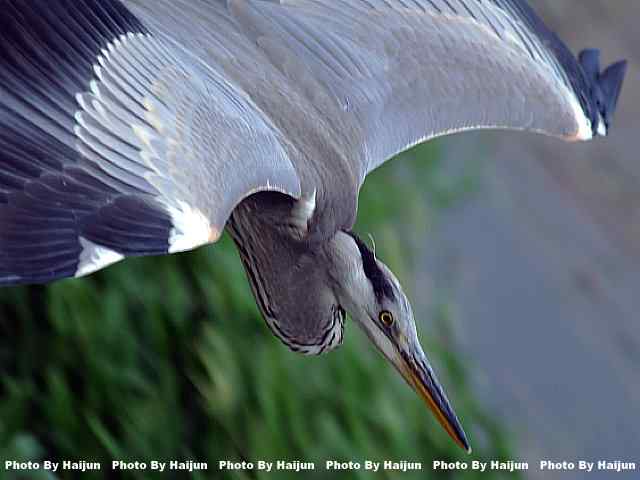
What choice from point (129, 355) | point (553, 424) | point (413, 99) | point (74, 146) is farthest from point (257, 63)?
point (553, 424)

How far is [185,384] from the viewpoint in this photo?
8.04 feet

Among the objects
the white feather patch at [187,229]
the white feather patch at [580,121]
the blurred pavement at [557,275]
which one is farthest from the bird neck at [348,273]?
the blurred pavement at [557,275]

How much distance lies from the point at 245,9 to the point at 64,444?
0.76 meters

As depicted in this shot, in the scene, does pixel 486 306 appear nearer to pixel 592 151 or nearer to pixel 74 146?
pixel 592 151

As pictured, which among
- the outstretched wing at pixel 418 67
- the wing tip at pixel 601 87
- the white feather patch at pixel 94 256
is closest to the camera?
the white feather patch at pixel 94 256

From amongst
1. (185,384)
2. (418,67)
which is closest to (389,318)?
(418,67)

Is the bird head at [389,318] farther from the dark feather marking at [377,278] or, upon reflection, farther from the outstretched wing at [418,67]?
the outstretched wing at [418,67]

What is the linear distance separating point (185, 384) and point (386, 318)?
0.63 metres

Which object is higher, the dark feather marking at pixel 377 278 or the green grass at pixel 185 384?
the dark feather marking at pixel 377 278

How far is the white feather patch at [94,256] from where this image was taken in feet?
5.14

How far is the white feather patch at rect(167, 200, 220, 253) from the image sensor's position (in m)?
1.60

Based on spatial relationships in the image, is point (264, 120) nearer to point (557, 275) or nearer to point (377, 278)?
point (377, 278)

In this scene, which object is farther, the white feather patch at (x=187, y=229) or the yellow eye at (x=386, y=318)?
the yellow eye at (x=386, y=318)

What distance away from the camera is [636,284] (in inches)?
130
